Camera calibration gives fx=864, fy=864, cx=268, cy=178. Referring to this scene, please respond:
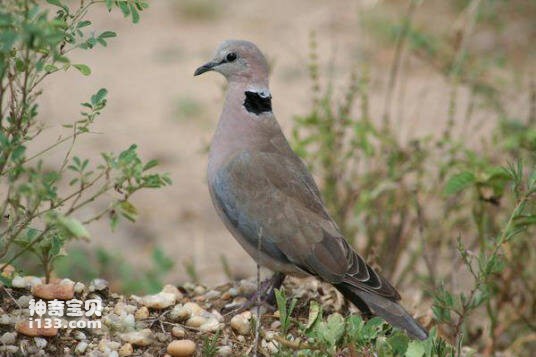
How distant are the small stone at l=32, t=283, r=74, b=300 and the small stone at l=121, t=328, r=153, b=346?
0.90 feet

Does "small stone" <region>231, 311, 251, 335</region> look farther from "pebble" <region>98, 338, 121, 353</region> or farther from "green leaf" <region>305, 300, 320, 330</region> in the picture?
"pebble" <region>98, 338, 121, 353</region>

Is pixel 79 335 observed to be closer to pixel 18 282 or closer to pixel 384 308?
pixel 18 282

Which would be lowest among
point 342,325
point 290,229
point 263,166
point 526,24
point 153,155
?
point 342,325

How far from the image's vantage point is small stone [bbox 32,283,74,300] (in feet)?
10.2

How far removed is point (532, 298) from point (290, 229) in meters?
1.56

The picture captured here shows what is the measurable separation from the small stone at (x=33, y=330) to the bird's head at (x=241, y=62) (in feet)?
4.93

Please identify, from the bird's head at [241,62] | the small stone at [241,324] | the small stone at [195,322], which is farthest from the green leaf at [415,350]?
the bird's head at [241,62]

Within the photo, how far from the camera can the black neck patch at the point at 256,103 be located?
3803 mm

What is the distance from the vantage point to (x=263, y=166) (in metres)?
3.63

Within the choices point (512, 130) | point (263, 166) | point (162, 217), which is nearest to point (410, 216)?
point (512, 130)

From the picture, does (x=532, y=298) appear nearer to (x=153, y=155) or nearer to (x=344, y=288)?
(x=344, y=288)

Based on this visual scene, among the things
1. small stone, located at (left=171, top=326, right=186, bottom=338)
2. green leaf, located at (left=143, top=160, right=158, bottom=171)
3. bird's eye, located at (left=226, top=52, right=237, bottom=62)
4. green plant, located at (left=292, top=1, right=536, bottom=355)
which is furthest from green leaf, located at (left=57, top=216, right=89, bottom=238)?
green plant, located at (left=292, top=1, right=536, bottom=355)

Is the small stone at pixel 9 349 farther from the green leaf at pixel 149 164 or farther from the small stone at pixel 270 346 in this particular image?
the small stone at pixel 270 346

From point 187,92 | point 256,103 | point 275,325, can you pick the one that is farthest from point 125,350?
point 187,92
